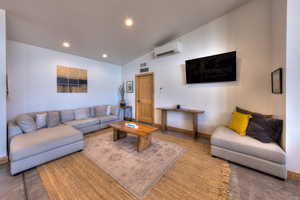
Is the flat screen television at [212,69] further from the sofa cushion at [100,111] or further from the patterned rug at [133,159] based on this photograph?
the sofa cushion at [100,111]

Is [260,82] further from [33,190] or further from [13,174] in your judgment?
[13,174]

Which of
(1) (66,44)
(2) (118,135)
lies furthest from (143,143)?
(1) (66,44)

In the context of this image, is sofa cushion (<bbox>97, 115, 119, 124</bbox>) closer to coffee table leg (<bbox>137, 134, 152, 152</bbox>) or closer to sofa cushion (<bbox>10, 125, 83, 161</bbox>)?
sofa cushion (<bbox>10, 125, 83, 161</bbox>)

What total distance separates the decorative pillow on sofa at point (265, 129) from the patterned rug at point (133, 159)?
1.40 meters

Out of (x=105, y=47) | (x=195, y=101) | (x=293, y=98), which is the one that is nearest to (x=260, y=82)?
(x=293, y=98)

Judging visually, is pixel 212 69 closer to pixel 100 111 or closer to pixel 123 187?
pixel 123 187

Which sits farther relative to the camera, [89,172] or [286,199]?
[89,172]

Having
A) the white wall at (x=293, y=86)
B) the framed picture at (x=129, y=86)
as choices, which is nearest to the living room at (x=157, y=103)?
the white wall at (x=293, y=86)

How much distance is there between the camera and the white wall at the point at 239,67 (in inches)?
96.5

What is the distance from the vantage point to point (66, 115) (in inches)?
136

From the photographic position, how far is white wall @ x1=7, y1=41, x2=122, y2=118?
2.88 m

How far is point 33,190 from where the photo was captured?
59.1 inches

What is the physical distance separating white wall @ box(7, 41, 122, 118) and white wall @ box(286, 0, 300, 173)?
5.29 m

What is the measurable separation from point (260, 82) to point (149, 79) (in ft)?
10.7
